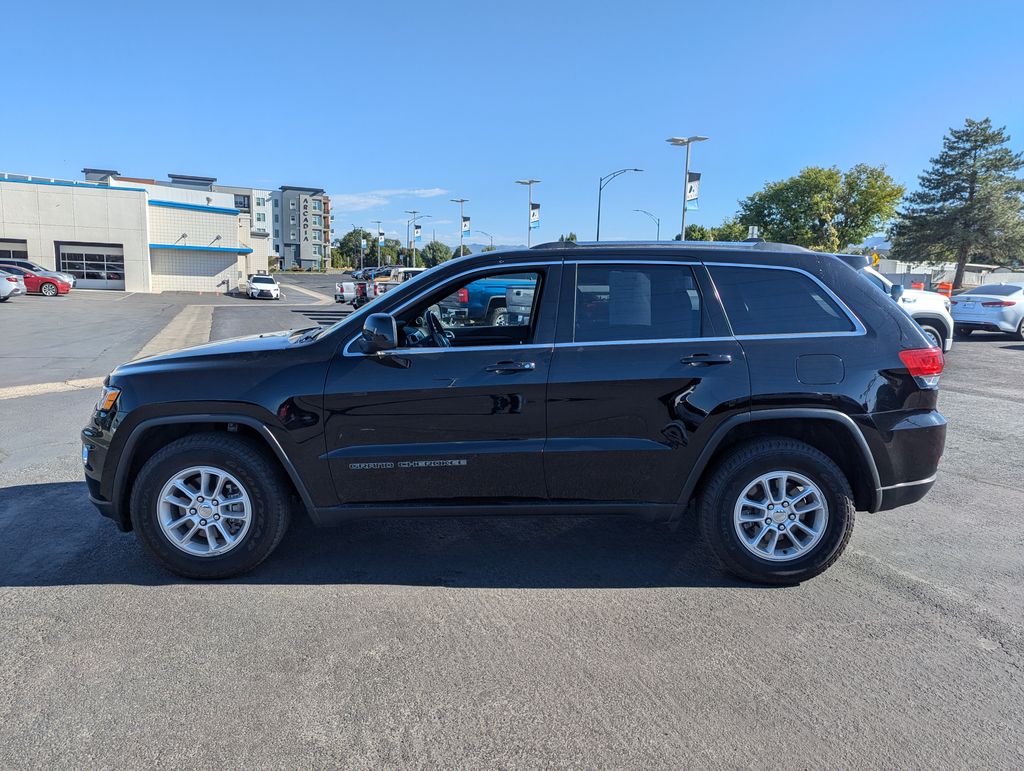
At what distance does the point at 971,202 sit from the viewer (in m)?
52.7

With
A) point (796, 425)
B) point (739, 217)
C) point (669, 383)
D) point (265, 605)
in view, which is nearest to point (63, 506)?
point (265, 605)

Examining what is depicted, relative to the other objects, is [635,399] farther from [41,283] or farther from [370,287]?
[41,283]

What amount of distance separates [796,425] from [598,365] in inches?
45.6

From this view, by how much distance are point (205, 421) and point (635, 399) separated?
2288 mm

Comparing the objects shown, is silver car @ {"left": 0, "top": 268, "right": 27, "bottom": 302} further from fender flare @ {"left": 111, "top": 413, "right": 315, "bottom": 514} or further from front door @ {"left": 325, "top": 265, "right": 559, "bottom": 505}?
front door @ {"left": 325, "top": 265, "right": 559, "bottom": 505}

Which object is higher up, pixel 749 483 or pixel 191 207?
pixel 191 207

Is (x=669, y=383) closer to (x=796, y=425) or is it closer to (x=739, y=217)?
(x=796, y=425)

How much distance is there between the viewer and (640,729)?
8.69 ft

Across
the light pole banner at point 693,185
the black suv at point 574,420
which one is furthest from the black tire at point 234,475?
the light pole banner at point 693,185

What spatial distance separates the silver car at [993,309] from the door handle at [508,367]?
59.3ft

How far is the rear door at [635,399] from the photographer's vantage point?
12.2 feet

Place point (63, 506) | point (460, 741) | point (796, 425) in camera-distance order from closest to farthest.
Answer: point (460, 741) → point (796, 425) → point (63, 506)

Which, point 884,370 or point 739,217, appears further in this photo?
point 739,217

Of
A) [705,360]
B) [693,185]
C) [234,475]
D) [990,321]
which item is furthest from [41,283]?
[705,360]
